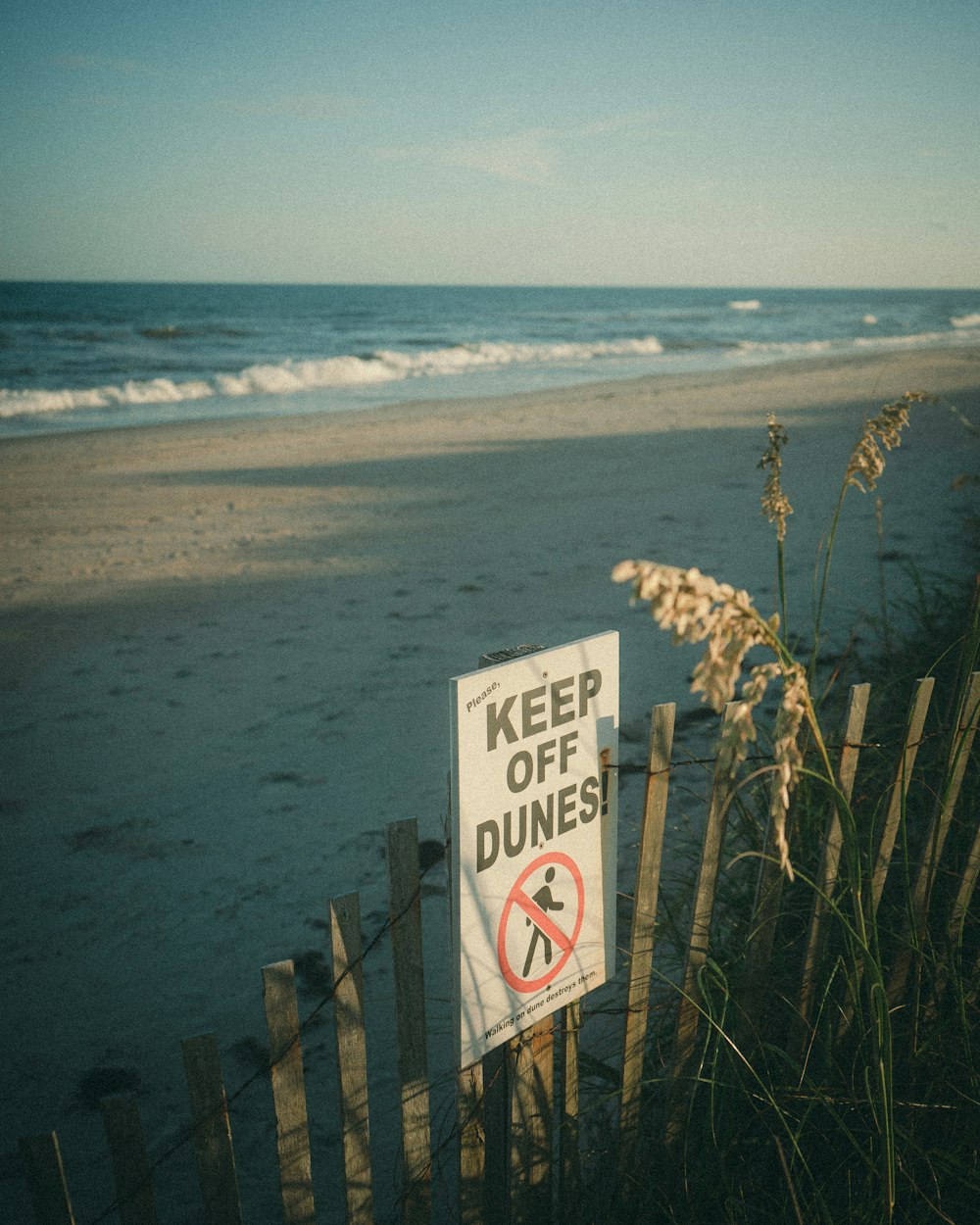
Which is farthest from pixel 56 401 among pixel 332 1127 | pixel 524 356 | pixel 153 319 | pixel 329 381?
pixel 153 319

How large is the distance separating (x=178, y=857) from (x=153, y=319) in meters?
40.8

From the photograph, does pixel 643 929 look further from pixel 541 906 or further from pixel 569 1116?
pixel 569 1116

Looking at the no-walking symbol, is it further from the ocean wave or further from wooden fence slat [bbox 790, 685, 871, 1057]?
the ocean wave

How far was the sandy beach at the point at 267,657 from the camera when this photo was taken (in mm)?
2406

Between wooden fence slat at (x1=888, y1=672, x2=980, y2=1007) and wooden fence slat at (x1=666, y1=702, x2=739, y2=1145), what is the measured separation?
1.29 feet

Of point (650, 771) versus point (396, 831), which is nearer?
point (396, 831)

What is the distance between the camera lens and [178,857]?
3047 mm

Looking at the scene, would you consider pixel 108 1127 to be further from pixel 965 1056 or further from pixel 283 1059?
pixel 965 1056

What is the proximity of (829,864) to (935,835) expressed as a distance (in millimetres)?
234

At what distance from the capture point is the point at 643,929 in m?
1.67

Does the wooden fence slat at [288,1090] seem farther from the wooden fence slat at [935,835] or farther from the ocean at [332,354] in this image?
the ocean at [332,354]

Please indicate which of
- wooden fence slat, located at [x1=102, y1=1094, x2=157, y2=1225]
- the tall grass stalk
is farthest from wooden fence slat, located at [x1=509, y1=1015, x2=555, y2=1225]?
wooden fence slat, located at [x1=102, y1=1094, x2=157, y2=1225]

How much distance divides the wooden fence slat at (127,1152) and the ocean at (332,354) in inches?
520

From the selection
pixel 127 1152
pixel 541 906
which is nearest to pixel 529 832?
pixel 541 906
